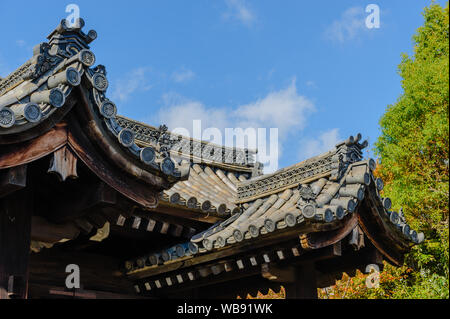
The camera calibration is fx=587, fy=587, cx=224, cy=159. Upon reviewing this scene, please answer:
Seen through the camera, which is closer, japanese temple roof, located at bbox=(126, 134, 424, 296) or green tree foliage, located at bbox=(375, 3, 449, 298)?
japanese temple roof, located at bbox=(126, 134, 424, 296)

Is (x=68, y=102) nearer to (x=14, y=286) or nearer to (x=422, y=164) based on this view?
(x=14, y=286)

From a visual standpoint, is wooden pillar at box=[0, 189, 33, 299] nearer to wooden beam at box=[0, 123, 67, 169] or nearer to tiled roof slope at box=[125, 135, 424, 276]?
wooden beam at box=[0, 123, 67, 169]

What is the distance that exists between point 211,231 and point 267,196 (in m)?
1.42

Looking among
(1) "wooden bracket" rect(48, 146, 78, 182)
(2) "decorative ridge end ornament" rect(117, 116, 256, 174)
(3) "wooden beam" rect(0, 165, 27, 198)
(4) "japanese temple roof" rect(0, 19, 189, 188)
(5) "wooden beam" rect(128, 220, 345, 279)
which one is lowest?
(5) "wooden beam" rect(128, 220, 345, 279)

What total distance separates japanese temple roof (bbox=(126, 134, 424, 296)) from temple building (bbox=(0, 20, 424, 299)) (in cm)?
2

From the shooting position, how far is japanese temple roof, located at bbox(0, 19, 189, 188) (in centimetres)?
567

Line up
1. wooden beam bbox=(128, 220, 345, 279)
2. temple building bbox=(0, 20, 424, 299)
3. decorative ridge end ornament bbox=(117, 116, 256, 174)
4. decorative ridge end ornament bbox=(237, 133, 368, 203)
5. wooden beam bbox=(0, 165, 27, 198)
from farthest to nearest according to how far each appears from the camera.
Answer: decorative ridge end ornament bbox=(117, 116, 256, 174) → decorative ridge end ornament bbox=(237, 133, 368, 203) → wooden beam bbox=(128, 220, 345, 279) → temple building bbox=(0, 20, 424, 299) → wooden beam bbox=(0, 165, 27, 198)

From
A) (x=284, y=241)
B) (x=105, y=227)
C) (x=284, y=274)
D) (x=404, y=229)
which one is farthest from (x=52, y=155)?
(x=404, y=229)

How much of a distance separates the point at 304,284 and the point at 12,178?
14.6 feet

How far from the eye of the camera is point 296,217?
7375 millimetres

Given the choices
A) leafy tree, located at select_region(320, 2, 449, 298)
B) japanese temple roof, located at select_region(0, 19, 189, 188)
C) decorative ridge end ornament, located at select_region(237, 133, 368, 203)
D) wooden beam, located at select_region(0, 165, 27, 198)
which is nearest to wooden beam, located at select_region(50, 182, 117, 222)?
japanese temple roof, located at select_region(0, 19, 189, 188)
